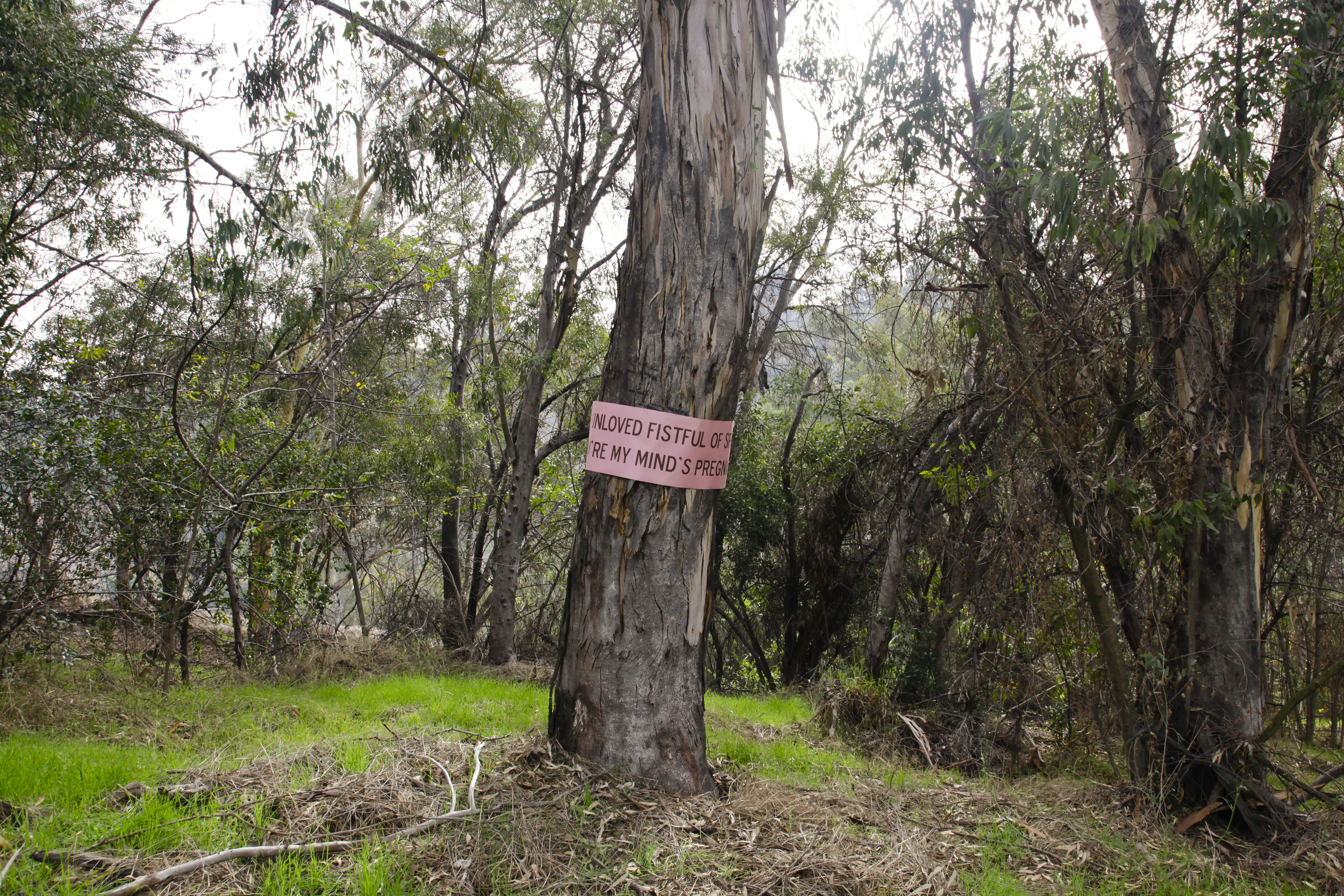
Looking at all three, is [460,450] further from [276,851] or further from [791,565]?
[276,851]

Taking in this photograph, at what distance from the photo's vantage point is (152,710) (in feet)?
16.1

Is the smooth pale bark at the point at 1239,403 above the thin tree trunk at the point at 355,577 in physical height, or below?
above

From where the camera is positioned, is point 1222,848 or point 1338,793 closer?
point 1222,848

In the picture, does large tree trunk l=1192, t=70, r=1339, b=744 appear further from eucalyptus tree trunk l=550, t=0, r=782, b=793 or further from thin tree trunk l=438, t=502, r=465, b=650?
thin tree trunk l=438, t=502, r=465, b=650

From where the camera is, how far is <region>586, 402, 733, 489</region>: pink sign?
3.05 m

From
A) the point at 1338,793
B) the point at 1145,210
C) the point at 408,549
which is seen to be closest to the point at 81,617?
the point at 408,549

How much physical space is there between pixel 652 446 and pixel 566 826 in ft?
4.54

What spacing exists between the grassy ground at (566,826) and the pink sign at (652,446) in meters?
1.16

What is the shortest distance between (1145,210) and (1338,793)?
10.0 ft

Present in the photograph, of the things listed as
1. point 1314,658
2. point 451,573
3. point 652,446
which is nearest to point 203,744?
point 652,446

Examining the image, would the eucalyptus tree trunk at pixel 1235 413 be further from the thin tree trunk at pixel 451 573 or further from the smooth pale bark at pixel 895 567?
the thin tree trunk at pixel 451 573

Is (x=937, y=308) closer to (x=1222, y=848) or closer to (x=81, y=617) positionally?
(x=1222, y=848)

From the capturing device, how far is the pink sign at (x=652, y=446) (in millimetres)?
3051

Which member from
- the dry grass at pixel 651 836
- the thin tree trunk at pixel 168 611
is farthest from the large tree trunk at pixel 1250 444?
the thin tree trunk at pixel 168 611
